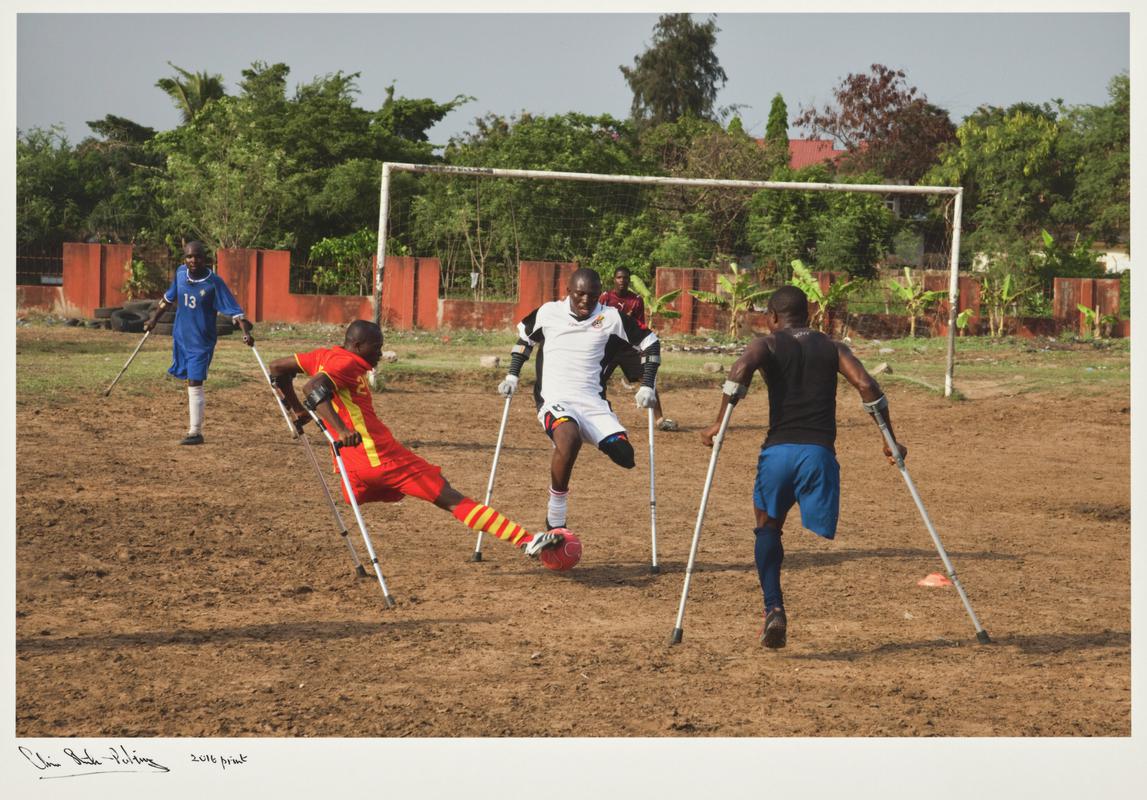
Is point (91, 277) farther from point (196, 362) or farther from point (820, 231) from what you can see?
point (196, 362)

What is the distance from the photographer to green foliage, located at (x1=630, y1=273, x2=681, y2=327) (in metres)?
23.2

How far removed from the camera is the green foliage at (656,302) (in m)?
23.2

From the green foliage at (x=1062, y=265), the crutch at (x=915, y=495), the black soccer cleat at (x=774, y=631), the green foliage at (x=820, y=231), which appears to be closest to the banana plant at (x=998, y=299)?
the green foliage at (x=820, y=231)

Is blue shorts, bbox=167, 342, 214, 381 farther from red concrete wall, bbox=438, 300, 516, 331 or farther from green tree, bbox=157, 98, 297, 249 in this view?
green tree, bbox=157, 98, 297, 249

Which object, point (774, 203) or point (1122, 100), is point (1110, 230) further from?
point (774, 203)

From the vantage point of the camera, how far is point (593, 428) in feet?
26.7

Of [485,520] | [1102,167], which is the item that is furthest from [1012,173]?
[485,520]

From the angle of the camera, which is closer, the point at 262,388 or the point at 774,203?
the point at 262,388

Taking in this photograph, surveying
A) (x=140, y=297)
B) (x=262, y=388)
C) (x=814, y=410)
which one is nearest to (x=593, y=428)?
(x=814, y=410)

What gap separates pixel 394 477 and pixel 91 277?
23.6m

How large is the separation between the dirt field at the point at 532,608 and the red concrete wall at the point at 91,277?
16386 millimetres

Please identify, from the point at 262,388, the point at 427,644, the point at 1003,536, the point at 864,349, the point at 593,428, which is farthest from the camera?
the point at 864,349

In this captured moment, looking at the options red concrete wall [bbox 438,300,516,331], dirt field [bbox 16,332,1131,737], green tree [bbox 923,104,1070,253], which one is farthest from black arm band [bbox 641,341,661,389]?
green tree [bbox 923,104,1070,253]

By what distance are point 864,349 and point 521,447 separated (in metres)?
11.9
